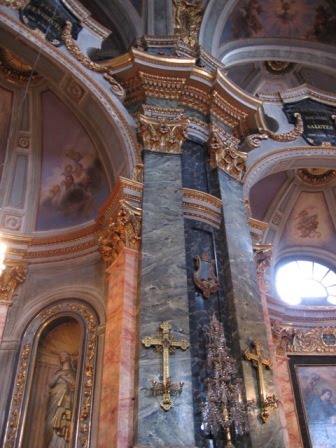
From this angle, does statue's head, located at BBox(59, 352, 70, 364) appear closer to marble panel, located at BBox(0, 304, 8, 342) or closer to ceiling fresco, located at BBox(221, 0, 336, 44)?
marble panel, located at BBox(0, 304, 8, 342)

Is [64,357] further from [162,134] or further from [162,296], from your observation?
[162,134]

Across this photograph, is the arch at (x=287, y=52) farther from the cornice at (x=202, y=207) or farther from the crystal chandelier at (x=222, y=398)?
the crystal chandelier at (x=222, y=398)

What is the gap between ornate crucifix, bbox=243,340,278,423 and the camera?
5.99 meters

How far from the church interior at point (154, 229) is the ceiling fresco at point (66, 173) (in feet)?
0.13

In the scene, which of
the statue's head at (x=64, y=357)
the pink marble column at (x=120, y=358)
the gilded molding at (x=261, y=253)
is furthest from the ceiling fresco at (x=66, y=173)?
the gilded molding at (x=261, y=253)

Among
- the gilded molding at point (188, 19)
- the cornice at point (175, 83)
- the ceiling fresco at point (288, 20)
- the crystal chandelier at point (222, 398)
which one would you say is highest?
the ceiling fresco at point (288, 20)

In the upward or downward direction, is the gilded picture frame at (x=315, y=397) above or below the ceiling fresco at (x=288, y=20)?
Answer: below

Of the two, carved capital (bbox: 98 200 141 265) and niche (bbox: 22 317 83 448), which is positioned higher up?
carved capital (bbox: 98 200 141 265)

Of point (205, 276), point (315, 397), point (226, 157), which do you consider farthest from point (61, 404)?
point (315, 397)

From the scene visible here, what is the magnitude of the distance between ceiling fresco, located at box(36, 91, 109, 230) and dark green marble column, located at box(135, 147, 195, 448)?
7.26 ft

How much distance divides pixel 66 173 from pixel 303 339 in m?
7.54

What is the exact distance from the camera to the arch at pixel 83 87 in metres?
8.23

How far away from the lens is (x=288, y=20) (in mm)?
13102

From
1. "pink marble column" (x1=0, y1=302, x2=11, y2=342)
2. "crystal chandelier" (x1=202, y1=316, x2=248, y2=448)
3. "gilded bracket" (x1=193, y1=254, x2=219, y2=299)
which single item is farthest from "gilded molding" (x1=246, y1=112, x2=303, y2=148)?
"pink marble column" (x1=0, y1=302, x2=11, y2=342)
